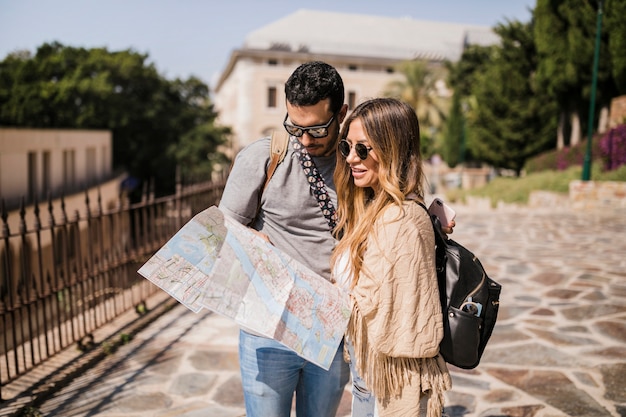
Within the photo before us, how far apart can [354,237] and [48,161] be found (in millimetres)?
22245

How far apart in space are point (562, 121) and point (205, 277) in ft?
82.7

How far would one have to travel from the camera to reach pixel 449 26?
168 ft

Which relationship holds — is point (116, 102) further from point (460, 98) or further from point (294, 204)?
point (294, 204)

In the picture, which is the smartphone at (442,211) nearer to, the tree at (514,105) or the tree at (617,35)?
the tree at (617,35)

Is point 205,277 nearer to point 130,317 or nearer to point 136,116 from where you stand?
point 130,317

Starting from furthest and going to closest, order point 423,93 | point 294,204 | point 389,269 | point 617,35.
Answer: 1. point 423,93
2. point 617,35
3. point 294,204
4. point 389,269

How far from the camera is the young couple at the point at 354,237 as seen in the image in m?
1.64

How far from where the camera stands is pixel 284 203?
194 centimetres

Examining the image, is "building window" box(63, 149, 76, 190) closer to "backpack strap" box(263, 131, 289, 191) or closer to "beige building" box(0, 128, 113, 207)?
"beige building" box(0, 128, 113, 207)

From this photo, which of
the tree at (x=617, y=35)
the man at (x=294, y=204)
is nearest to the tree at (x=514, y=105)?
the tree at (x=617, y=35)

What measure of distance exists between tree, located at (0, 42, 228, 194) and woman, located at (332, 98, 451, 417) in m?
31.7

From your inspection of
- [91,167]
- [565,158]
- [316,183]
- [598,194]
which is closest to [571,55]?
[565,158]

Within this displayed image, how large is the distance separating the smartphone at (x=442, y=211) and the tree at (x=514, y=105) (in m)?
25.2

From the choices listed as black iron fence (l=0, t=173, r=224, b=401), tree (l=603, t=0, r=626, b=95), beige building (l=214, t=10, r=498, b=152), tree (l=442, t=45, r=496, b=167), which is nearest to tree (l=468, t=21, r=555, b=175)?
tree (l=442, t=45, r=496, b=167)
